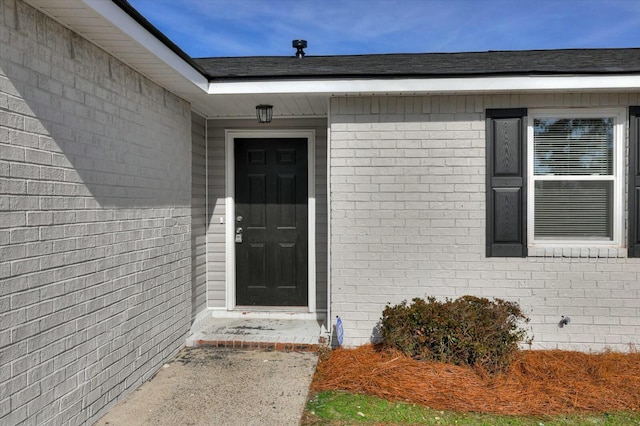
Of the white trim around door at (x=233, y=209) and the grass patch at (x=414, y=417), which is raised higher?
the white trim around door at (x=233, y=209)

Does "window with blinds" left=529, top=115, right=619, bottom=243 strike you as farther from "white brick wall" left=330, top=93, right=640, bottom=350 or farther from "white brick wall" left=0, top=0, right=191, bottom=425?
"white brick wall" left=0, top=0, right=191, bottom=425

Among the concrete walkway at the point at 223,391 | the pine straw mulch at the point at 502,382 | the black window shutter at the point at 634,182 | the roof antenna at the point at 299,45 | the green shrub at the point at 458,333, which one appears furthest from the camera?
the roof antenna at the point at 299,45

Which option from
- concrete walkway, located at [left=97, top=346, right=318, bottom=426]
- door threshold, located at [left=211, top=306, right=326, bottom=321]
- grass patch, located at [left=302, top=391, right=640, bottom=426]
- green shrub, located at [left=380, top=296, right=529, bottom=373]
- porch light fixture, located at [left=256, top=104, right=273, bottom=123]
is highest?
porch light fixture, located at [left=256, top=104, right=273, bottom=123]

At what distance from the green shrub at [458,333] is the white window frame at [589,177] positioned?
941 millimetres

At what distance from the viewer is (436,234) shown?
445 cm

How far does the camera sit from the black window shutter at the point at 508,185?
14.3 feet

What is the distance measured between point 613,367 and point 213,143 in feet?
15.7

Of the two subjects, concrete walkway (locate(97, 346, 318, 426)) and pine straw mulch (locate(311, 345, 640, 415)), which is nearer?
concrete walkway (locate(97, 346, 318, 426))

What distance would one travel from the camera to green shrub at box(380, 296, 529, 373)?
149 inches

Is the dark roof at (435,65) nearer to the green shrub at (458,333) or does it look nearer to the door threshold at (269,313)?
the green shrub at (458,333)

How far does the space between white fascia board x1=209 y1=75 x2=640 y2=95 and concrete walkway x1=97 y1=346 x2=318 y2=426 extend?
101 inches

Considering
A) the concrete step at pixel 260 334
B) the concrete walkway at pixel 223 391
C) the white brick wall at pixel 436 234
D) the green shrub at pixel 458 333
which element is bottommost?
the concrete walkway at pixel 223 391

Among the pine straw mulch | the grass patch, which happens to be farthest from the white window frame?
the grass patch

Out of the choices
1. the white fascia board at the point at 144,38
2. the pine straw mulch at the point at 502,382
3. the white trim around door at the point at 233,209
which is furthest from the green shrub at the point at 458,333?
the white fascia board at the point at 144,38
